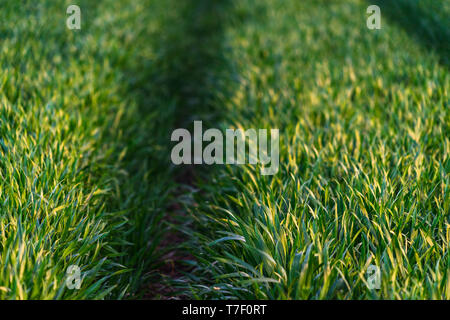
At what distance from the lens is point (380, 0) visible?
19.2 feet

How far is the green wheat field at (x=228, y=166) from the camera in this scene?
172 centimetres

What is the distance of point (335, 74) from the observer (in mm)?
3609

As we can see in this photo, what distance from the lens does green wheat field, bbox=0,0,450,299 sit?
→ 1.72 meters

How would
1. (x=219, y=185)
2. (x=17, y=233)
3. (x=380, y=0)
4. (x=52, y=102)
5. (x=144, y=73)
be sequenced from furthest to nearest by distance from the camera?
(x=380, y=0)
(x=144, y=73)
(x=52, y=102)
(x=219, y=185)
(x=17, y=233)

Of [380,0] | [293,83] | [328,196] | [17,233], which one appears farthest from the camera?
[380,0]

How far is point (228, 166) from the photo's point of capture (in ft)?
8.26

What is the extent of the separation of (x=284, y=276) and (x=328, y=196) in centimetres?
58

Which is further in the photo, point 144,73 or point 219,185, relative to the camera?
point 144,73

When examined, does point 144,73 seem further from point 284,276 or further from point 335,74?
point 284,276

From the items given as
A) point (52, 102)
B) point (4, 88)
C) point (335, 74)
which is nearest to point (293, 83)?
point (335, 74)

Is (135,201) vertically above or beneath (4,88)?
beneath
